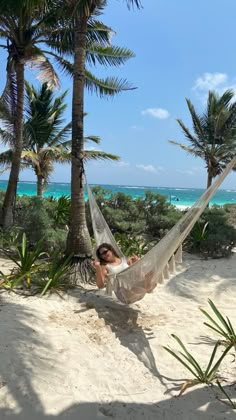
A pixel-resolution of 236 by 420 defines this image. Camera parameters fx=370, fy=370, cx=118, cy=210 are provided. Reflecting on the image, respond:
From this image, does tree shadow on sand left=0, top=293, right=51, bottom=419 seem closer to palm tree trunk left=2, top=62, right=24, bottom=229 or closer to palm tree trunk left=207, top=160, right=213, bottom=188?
palm tree trunk left=2, top=62, right=24, bottom=229

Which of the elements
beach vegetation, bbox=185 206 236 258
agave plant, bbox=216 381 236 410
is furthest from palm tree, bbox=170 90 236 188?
agave plant, bbox=216 381 236 410

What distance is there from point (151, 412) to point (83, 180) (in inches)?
126

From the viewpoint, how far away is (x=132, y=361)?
3.11 m

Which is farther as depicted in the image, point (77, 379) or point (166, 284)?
point (166, 284)

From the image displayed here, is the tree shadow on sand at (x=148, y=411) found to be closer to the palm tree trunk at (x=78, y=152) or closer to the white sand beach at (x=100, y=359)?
the white sand beach at (x=100, y=359)

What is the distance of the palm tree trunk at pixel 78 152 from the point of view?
4.94 meters

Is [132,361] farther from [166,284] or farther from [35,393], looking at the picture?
[166,284]

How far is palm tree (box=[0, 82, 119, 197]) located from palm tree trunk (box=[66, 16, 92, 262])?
20.8ft

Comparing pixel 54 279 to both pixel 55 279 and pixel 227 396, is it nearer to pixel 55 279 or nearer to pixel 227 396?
pixel 55 279

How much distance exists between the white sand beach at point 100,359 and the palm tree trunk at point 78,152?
73 centimetres

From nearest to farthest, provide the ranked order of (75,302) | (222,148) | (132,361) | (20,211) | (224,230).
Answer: (132,361) → (75,302) → (224,230) → (20,211) → (222,148)

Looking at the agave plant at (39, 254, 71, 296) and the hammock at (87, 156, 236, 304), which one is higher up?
the hammock at (87, 156, 236, 304)

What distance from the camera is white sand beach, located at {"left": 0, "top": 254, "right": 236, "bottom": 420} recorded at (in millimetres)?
2375

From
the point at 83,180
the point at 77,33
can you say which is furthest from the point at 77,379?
the point at 77,33
